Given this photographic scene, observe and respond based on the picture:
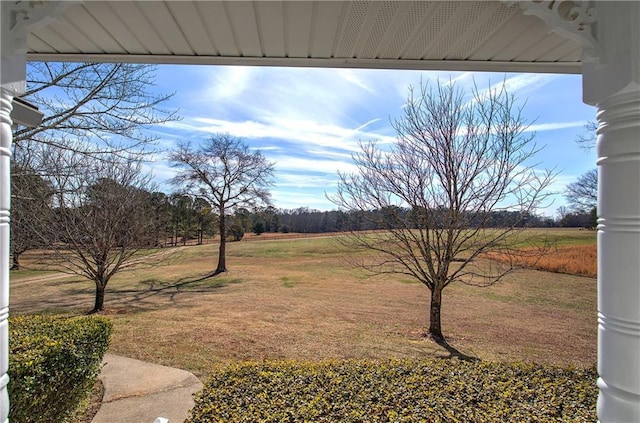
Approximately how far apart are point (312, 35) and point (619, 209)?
141cm

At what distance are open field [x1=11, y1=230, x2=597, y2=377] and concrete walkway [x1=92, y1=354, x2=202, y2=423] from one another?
0.50 meters

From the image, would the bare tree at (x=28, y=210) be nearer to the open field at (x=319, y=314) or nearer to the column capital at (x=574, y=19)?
the open field at (x=319, y=314)

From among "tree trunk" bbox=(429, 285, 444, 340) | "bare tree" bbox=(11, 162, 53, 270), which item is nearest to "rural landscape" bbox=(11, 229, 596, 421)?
"tree trunk" bbox=(429, 285, 444, 340)

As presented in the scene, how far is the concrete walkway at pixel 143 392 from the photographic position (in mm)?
3053

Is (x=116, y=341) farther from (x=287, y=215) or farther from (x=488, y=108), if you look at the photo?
(x=287, y=215)

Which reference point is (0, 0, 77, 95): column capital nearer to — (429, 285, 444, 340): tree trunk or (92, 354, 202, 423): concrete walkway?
(92, 354, 202, 423): concrete walkway

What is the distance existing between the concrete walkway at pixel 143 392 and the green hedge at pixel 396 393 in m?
1.25

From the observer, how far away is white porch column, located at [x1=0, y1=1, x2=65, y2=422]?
111cm

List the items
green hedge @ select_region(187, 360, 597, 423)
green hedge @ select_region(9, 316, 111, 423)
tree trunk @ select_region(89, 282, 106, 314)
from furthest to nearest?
1. tree trunk @ select_region(89, 282, 106, 314)
2. green hedge @ select_region(9, 316, 111, 423)
3. green hedge @ select_region(187, 360, 597, 423)

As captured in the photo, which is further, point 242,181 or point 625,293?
point 242,181

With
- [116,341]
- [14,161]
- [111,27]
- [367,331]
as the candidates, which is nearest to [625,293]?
[111,27]

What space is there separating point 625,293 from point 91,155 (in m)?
6.11

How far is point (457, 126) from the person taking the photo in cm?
561

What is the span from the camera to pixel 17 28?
1.16 m
